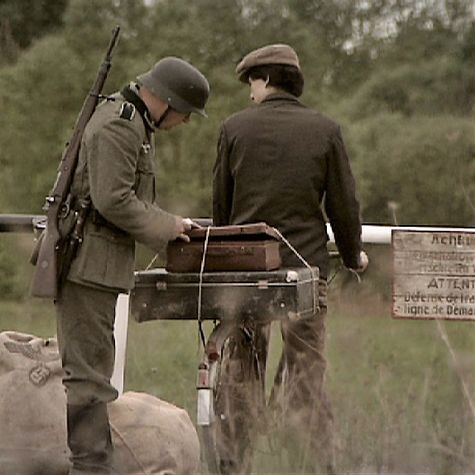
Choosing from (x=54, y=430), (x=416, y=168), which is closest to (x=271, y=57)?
(x=54, y=430)

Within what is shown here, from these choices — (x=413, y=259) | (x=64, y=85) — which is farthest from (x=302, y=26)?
(x=413, y=259)

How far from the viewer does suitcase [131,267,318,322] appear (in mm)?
5738

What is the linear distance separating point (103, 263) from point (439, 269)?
167 centimetres

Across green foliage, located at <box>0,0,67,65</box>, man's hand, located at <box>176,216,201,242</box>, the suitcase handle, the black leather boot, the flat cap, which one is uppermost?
green foliage, located at <box>0,0,67,65</box>

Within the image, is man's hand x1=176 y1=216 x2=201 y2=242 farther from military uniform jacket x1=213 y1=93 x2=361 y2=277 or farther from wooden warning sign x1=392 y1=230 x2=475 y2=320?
wooden warning sign x1=392 y1=230 x2=475 y2=320

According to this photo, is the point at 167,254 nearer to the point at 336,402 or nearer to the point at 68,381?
the point at 68,381

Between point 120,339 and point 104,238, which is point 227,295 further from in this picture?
point 120,339

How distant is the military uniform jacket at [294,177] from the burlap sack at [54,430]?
90 centimetres

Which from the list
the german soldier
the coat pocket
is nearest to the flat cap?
the german soldier

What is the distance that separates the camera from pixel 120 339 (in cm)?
643

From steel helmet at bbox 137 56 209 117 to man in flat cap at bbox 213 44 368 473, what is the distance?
784mm

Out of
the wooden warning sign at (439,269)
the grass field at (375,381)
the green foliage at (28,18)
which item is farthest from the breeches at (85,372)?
the green foliage at (28,18)

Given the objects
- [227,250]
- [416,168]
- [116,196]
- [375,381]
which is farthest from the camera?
[416,168]

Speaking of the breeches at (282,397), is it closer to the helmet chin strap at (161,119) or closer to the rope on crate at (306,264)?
the rope on crate at (306,264)
